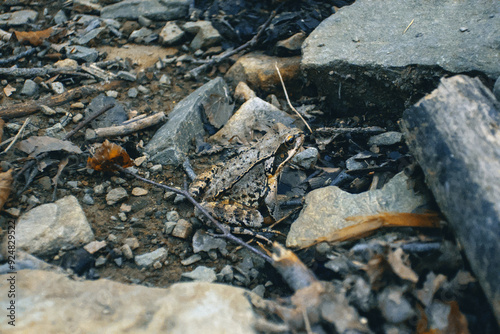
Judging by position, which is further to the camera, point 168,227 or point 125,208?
point 125,208

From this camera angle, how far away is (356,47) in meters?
4.21

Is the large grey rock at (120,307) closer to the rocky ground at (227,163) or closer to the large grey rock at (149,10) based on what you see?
the rocky ground at (227,163)

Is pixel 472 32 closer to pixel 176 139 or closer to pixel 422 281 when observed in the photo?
pixel 422 281

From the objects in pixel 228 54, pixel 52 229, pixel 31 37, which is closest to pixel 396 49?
pixel 228 54

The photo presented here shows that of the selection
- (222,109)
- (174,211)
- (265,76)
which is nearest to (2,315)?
(174,211)

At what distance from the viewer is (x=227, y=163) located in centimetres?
380

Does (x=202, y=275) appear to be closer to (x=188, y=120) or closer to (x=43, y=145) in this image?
(x=188, y=120)

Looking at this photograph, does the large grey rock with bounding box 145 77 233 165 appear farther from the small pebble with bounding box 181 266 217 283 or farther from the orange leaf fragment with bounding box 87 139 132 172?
the small pebble with bounding box 181 266 217 283

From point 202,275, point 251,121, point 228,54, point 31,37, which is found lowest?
point 202,275

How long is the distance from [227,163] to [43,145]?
1891 mm

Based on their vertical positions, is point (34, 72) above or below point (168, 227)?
A: above

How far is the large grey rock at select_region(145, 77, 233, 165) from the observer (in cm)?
406

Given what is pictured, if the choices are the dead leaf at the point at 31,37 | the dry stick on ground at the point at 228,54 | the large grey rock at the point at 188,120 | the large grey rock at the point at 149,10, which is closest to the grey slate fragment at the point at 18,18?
the dead leaf at the point at 31,37

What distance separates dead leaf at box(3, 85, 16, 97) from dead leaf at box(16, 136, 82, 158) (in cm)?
120
